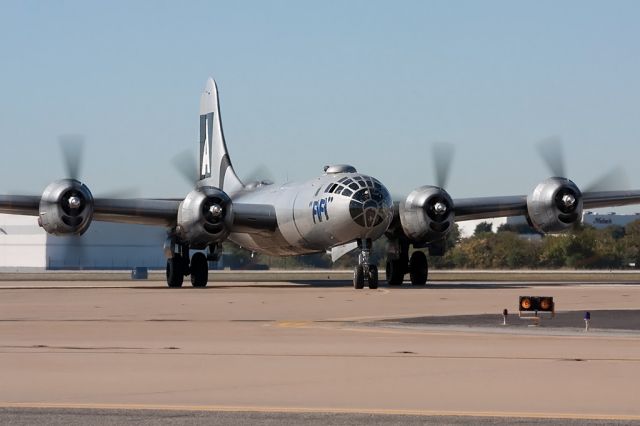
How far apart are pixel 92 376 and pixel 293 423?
4.28 meters

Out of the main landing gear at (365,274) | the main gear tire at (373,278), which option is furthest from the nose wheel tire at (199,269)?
the main gear tire at (373,278)

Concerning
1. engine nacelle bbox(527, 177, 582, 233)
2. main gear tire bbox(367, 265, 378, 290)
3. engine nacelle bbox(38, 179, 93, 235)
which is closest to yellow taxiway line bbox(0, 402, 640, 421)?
main gear tire bbox(367, 265, 378, 290)

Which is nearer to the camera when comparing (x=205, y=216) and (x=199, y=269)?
(x=205, y=216)

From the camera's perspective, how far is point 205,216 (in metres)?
46.9

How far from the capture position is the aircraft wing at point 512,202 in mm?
49594

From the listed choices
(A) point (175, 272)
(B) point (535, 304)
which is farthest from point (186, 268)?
(B) point (535, 304)

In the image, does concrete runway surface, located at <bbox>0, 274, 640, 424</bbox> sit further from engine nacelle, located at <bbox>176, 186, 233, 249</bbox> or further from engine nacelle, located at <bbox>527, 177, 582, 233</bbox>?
engine nacelle, located at <bbox>527, 177, 582, 233</bbox>

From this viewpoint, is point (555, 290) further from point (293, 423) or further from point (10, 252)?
point (10, 252)

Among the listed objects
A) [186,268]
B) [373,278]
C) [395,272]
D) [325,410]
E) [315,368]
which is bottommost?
[325,410]

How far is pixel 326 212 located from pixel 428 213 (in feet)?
13.8

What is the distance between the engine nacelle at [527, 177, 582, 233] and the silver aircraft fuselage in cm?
673

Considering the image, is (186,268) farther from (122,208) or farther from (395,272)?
(395,272)

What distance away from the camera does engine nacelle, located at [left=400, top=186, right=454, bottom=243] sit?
155ft

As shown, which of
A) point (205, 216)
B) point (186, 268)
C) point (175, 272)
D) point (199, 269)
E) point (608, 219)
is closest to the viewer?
point (205, 216)
